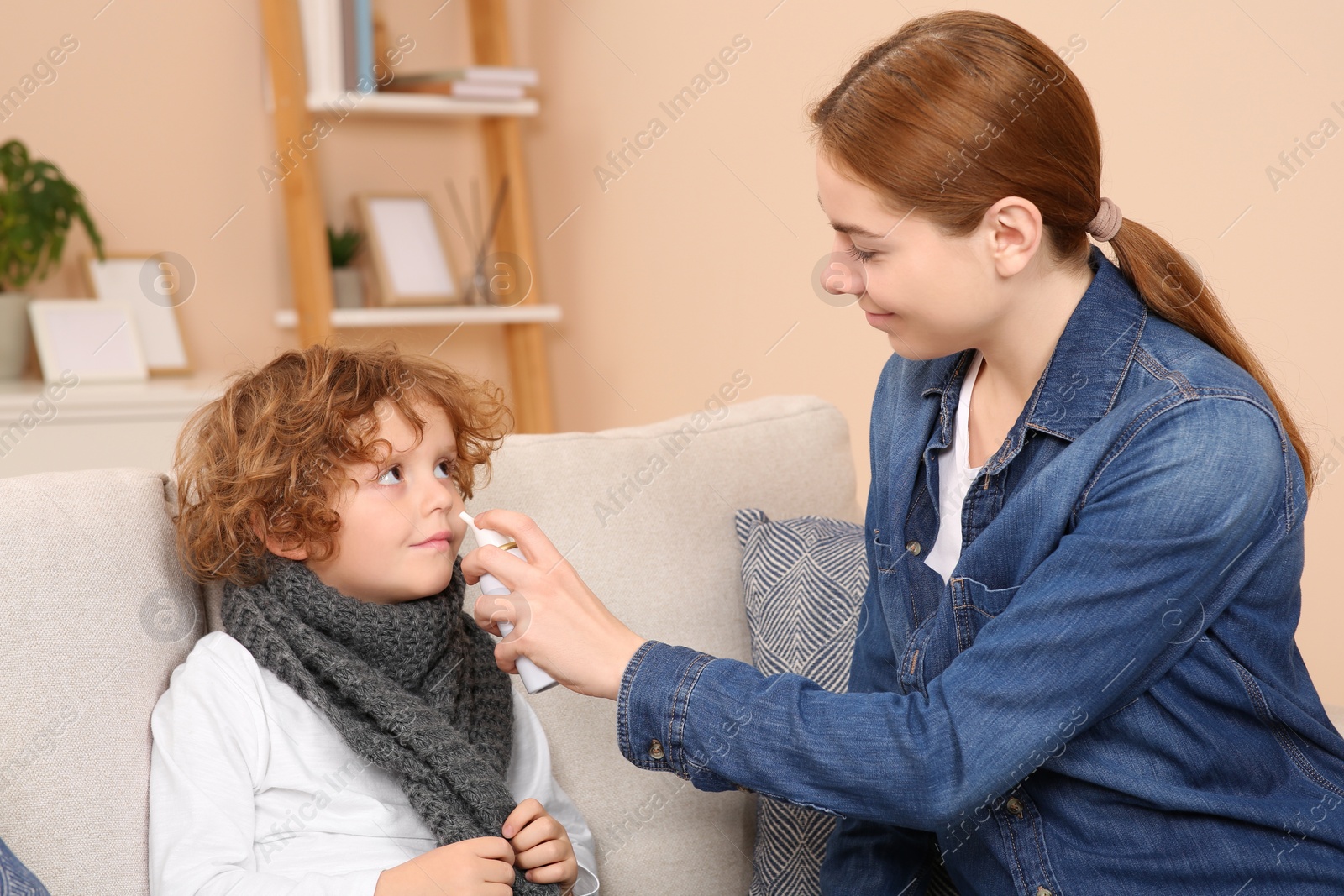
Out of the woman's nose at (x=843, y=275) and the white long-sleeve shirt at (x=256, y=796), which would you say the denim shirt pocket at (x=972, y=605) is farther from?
the white long-sleeve shirt at (x=256, y=796)

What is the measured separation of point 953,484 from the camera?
44.0 inches

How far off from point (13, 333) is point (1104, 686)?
8.64ft

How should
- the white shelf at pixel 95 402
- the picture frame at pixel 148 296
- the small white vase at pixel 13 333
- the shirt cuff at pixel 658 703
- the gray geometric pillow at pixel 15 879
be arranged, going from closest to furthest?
the gray geometric pillow at pixel 15 879, the shirt cuff at pixel 658 703, the white shelf at pixel 95 402, the small white vase at pixel 13 333, the picture frame at pixel 148 296

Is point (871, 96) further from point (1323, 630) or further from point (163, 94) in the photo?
point (163, 94)

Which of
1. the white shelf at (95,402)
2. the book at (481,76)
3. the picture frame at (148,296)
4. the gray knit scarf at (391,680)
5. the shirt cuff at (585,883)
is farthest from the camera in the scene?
the book at (481,76)

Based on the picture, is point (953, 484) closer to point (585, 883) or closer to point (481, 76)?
point (585, 883)

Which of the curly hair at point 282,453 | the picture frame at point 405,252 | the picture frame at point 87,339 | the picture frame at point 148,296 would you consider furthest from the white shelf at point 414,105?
the curly hair at point 282,453

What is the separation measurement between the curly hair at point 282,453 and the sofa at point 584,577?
5cm

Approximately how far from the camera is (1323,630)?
163cm

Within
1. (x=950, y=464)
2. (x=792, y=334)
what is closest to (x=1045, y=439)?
(x=950, y=464)

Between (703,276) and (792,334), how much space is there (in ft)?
1.23

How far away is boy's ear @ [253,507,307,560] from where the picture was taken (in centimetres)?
108

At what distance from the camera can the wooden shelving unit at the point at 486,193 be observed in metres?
2.90

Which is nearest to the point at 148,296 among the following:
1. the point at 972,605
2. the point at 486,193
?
the point at 486,193
